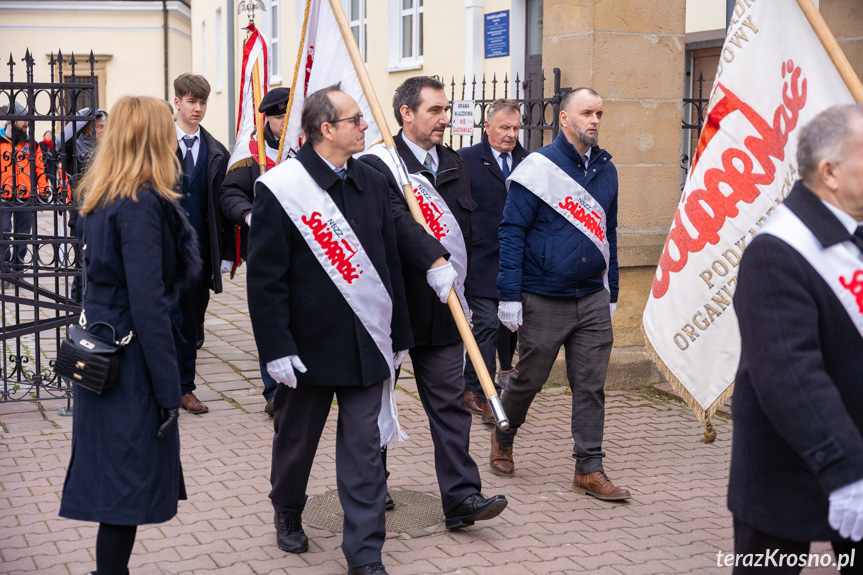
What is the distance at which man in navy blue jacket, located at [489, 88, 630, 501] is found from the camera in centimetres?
568

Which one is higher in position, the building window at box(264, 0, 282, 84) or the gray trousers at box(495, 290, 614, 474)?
the building window at box(264, 0, 282, 84)

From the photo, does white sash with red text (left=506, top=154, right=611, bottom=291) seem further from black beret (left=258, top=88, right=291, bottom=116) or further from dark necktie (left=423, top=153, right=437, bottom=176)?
black beret (left=258, top=88, right=291, bottom=116)

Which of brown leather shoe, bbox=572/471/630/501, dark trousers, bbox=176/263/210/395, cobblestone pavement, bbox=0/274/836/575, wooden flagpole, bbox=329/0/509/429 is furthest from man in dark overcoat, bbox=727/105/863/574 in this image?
dark trousers, bbox=176/263/210/395

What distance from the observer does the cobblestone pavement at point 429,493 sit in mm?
4688

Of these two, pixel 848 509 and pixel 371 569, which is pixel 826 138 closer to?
pixel 848 509

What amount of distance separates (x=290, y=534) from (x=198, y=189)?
3268 millimetres

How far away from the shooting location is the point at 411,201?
4961 millimetres

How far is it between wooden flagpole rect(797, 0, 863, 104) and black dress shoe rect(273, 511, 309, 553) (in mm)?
2882

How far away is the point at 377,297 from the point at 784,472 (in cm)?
202

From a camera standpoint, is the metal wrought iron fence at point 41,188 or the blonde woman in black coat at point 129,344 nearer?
the blonde woman in black coat at point 129,344

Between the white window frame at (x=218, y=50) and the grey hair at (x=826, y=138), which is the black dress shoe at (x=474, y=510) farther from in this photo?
the white window frame at (x=218, y=50)

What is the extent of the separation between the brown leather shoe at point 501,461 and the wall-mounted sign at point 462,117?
3.30 metres

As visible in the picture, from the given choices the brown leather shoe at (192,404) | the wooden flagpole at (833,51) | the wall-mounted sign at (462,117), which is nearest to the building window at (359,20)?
the wall-mounted sign at (462,117)

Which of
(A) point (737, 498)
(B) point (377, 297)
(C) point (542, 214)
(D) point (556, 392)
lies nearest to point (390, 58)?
(D) point (556, 392)
